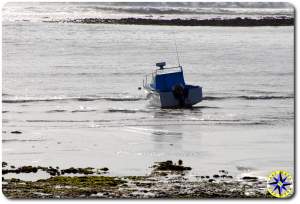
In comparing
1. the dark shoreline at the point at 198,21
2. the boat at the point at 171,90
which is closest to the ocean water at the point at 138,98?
the boat at the point at 171,90

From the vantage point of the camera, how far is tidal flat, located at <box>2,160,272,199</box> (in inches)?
653

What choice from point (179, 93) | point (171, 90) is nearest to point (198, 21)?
point (179, 93)

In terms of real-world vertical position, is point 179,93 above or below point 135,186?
above

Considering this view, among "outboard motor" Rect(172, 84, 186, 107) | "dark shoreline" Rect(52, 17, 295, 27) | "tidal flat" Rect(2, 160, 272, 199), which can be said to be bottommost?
"tidal flat" Rect(2, 160, 272, 199)

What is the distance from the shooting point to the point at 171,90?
21891 millimetres

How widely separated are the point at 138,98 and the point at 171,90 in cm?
69

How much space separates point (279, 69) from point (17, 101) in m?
4.45

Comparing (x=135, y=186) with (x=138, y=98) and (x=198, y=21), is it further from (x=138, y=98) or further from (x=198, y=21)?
(x=138, y=98)

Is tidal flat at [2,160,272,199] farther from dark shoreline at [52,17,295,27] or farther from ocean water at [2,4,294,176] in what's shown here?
dark shoreline at [52,17,295,27]

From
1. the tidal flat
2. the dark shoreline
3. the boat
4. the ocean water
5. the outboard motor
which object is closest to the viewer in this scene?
the tidal flat

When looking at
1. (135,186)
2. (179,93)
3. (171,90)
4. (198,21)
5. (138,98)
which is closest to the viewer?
(135,186)

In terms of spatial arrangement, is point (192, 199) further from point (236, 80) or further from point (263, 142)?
point (236, 80)

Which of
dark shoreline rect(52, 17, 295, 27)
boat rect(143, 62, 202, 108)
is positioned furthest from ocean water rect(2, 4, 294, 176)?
dark shoreline rect(52, 17, 295, 27)

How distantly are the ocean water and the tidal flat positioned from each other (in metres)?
0.26
